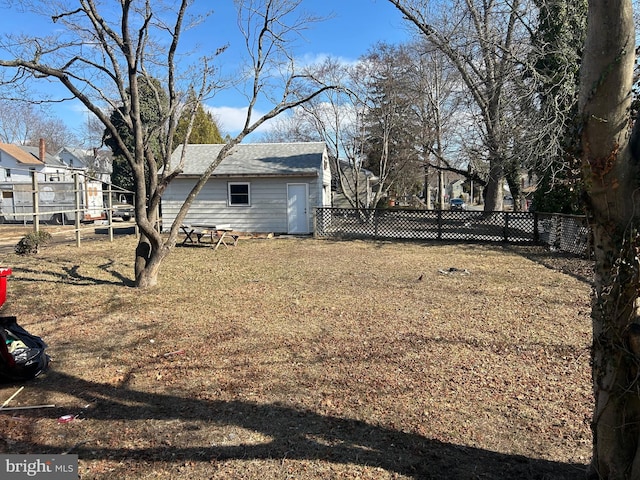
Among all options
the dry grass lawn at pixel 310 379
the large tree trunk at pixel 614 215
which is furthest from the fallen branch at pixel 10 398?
the large tree trunk at pixel 614 215

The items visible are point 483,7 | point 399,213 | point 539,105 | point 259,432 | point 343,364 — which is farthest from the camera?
point 399,213

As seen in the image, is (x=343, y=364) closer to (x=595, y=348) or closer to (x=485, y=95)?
(x=595, y=348)

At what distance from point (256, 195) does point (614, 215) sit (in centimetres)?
1564

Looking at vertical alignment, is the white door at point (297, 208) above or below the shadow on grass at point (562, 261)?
above

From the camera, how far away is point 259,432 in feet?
9.89

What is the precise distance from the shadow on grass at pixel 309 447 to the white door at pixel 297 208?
13632 millimetres

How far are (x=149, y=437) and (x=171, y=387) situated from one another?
81cm

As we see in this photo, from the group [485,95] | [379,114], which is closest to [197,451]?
[485,95]

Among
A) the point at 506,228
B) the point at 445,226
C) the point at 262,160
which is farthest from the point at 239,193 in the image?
the point at 506,228

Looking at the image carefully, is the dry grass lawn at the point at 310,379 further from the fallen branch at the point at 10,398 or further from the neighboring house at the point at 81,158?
the neighboring house at the point at 81,158

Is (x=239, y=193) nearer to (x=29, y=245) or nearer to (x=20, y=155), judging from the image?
(x=29, y=245)

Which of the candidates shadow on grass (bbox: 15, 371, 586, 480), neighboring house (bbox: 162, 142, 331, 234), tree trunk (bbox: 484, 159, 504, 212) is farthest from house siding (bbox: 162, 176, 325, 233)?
shadow on grass (bbox: 15, 371, 586, 480)

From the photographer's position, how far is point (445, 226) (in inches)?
580

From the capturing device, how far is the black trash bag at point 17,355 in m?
3.67
